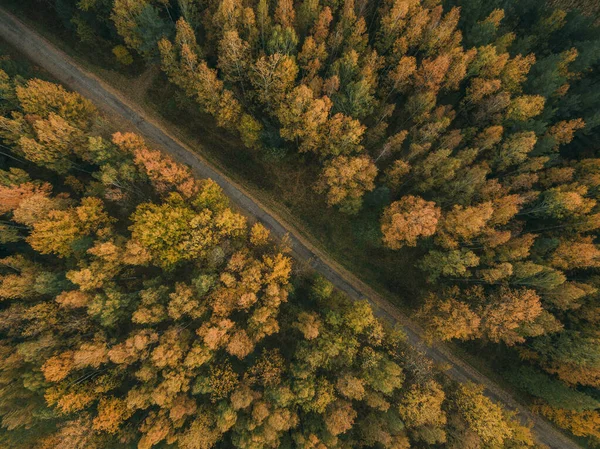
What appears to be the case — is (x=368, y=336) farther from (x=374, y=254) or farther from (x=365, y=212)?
(x=365, y=212)

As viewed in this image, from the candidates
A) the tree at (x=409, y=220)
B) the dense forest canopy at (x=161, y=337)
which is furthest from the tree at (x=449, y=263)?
the dense forest canopy at (x=161, y=337)

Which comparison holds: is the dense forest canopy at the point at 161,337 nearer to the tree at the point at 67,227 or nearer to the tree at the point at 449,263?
the tree at the point at 67,227

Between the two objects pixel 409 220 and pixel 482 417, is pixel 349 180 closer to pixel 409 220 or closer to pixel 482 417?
pixel 409 220

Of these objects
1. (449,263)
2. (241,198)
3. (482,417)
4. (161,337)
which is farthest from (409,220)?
(161,337)

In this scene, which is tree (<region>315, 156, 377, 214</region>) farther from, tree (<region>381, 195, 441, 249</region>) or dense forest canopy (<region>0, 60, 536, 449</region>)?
dense forest canopy (<region>0, 60, 536, 449</region>)

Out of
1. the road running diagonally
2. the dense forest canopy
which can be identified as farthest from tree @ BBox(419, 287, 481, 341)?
the dense forest canopy

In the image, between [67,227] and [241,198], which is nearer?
[67,227]
